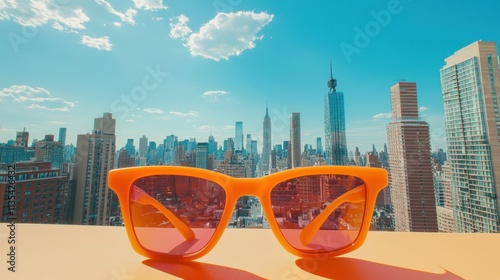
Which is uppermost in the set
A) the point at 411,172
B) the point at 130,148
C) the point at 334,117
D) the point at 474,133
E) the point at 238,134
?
the point at 334,117

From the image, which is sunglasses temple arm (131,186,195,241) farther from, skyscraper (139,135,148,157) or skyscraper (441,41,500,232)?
skyscraper (139,135,148,157)

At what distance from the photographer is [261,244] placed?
0.48 m

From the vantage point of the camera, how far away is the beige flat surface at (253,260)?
333mm

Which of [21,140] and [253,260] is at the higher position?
[21,140]

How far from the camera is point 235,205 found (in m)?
0.50

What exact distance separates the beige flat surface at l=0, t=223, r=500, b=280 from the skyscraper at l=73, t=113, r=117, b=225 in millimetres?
10820

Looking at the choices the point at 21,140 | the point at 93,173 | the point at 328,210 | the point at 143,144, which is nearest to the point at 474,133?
the point at 328,210

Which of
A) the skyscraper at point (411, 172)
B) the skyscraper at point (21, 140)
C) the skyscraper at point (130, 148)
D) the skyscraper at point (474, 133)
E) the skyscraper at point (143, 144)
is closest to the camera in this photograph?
the skyscraper at point (21, 140)

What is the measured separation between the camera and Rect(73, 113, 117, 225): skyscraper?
9.67m

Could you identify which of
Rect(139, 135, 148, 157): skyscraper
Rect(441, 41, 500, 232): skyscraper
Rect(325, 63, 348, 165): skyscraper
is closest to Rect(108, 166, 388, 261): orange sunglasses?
Rect(441, 41, 500, 232): skyscraper

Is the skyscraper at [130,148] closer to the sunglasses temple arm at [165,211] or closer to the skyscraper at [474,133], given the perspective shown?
the sunglasses temple arm at [165,211]

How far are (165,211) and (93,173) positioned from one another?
1290 cm

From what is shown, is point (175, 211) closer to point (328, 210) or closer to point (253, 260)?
point (253, 260)

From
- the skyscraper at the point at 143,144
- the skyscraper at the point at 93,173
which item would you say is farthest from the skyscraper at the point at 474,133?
the skyscraper at the point at 143,144
